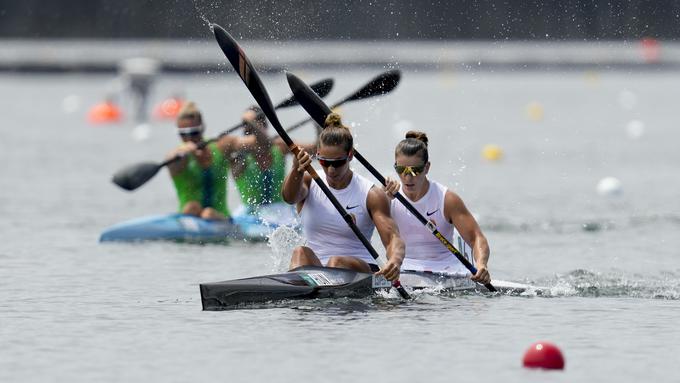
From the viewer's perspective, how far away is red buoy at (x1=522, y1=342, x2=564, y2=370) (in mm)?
8539

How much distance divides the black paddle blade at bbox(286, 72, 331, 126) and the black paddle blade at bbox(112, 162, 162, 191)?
3859mm

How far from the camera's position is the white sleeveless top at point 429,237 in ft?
38.0

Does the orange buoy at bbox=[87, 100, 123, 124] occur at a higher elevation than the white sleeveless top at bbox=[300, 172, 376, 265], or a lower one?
higher

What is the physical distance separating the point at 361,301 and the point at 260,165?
494 cm

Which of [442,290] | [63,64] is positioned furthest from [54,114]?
[442,290]

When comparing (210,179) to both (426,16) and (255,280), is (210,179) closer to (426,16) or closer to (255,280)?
(255,280)

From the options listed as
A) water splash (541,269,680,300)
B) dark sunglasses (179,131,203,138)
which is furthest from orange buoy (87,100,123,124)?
water splash (541,269,680,300)

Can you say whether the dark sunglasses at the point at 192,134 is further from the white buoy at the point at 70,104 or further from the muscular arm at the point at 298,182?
the white buoy at the point at 70,104

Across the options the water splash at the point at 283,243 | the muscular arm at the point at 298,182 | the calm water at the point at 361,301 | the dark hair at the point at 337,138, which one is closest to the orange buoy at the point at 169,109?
the calm water at the point at 361,301

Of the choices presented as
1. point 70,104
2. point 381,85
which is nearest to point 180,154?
point 381,85

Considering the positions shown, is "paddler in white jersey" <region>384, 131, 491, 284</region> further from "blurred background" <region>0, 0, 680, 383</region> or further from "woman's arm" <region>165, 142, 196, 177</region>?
"woman's arm" <region>165, 142, 196, 177</region>

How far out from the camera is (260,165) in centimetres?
1570

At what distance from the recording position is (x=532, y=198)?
69.9 ft

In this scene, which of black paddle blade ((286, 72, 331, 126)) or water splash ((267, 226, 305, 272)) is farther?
water splash ((267, 226, 305, 272))
